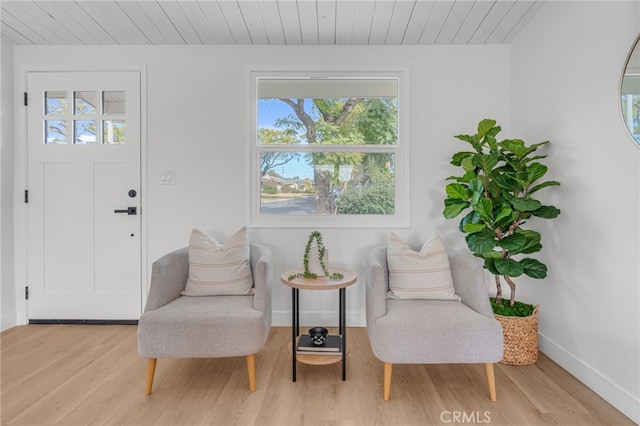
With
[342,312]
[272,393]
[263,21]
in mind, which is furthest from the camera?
[263,21]

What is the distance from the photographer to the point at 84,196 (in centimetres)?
265

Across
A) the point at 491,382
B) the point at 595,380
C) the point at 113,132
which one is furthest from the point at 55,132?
the point at 595,380

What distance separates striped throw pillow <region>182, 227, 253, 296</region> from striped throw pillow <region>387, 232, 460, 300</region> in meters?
0.97

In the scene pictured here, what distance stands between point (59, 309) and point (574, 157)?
4.03 meters

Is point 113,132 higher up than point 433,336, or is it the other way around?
point 113,132

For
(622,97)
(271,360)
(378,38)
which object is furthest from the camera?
(378,38)

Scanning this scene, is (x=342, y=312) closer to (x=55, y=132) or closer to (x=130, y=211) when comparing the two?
(x=130, y=211)

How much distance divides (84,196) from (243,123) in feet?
4.87

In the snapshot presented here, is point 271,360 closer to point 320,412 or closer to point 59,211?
point 320,412

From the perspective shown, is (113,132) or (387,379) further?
(113,132)

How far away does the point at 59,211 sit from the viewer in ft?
8.72

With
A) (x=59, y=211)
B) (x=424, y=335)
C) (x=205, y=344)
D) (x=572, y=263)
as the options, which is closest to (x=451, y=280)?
(x=424, y=335)

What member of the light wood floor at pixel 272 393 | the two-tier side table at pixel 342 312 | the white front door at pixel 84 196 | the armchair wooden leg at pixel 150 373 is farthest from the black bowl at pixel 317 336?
the white front door at pixel 84 196

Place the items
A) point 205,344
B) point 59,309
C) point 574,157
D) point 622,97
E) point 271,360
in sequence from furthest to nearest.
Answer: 1. point 59,309
2. point 271,360
3. point 574,157
4. point 205,344
5. point 622,97
